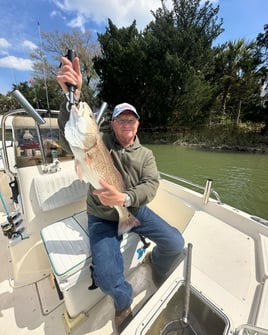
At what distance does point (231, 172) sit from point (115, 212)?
718 centimetres

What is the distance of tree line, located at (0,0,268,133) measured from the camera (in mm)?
11998

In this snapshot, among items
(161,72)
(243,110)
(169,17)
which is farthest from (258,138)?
(169,17)

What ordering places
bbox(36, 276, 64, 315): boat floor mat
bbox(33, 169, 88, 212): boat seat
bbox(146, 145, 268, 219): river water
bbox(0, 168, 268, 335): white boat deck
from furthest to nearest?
bbox(146, 145, 268, 219): river water → bbox(33, 169, 88, 212): boat seat → bbox(36, 276, 64, 315): boat floor mat → bbox(0, 168, 268, 335): white boat deck

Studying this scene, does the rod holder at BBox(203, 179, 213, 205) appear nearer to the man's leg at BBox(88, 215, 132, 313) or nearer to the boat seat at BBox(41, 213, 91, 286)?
the man's leg at BBox(88, 215, 132, 313)

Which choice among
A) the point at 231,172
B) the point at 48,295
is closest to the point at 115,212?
the point at 48,295

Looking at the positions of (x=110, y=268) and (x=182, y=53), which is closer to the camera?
(x=110, y=268)

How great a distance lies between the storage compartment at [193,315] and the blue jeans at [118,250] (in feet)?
0.99

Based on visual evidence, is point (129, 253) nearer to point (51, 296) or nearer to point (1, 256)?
point (51, 296)

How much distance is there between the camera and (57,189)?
1.76 meters

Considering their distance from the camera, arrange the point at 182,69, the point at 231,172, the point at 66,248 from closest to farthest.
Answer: the point at 66,248
the point at 231,172
the point at 182,69

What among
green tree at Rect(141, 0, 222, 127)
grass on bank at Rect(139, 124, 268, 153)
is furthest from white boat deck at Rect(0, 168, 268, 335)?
green tree at Rect(141, 0, 222, 127)

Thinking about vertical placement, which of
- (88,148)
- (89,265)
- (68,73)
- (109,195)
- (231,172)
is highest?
(68,73)

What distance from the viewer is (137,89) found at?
14.4m

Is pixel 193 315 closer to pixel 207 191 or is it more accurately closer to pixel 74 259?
pixel 74 259
